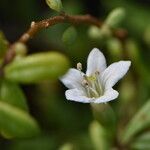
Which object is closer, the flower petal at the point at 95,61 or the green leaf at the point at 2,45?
the green leaf at the point at 2,45

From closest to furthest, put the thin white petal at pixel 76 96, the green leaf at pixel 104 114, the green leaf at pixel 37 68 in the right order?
the green leaf at pixel 37 68
the thin white petal at pixel 76 96
the green leaf at pixel 104 114

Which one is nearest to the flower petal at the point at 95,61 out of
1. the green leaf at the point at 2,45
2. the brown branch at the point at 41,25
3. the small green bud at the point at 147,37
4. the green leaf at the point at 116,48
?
the brown branch at the point at 41,25

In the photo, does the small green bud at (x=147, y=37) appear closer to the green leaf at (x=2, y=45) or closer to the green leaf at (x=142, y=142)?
the green leaf at (x=142, y=142)

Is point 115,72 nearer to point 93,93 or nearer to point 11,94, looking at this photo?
point 93,93

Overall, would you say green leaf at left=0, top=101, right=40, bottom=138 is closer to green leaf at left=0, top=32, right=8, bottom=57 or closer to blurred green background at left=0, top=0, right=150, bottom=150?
green leaf at left=0, top=32, right=8, bottom=57

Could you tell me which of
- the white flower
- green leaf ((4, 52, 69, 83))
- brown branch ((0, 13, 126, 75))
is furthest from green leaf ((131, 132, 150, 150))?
green leaf ((4, 52, 69, 83))

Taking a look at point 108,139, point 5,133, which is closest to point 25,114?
point 5,133

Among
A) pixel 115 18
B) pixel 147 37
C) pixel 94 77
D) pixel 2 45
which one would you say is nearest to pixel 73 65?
pixel 147 37
